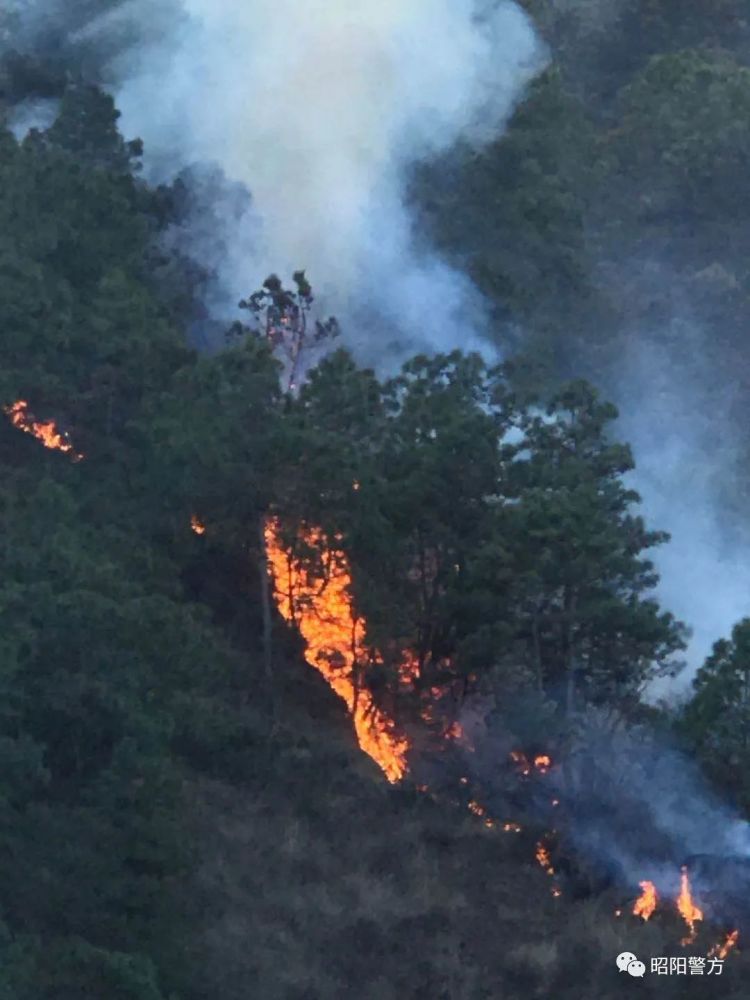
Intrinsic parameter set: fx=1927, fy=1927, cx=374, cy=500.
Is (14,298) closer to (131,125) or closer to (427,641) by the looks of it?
(427,641)

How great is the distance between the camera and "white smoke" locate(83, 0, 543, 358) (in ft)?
129

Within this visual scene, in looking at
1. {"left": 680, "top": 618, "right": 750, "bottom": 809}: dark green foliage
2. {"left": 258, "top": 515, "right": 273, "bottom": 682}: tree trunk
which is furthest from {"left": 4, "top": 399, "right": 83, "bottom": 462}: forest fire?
{"left": 680, "top": 618, "right": 750, "bottom": 809}: dark green foliage

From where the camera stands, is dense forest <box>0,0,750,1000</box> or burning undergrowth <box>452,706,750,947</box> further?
burning undergrowth <box>452,706,750,947</box>

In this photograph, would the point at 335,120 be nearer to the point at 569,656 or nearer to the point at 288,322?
the point at 288,322

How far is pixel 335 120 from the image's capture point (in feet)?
137

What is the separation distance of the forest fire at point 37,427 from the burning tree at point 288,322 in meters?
5.86

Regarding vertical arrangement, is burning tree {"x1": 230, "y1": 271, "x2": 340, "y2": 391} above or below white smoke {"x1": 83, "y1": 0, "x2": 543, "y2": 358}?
below

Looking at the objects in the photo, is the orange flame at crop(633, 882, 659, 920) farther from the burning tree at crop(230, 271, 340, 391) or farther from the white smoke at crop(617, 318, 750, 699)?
the burning tree at crop(230, 271, 340, 391)

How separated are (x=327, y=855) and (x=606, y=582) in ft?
17.1

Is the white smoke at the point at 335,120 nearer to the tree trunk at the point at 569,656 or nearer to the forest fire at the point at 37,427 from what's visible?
the forest fire at the point at 37,427

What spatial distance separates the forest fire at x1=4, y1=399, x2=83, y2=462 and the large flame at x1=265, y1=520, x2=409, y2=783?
3.48m

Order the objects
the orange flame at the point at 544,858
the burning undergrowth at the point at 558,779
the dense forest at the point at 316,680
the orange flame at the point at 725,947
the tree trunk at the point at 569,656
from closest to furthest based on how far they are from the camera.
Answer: the dense forest at the point at 316,680
the orange flame at the point at 725,947
the burning undergrowth at the point at 558,779
the orange flame at the point at 544,858
the tree trunk at the point at 569,656

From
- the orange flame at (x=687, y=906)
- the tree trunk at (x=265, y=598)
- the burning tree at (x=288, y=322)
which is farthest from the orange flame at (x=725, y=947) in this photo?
the burning tree at (x=288, y=322)

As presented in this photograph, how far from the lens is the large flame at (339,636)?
26297mm
